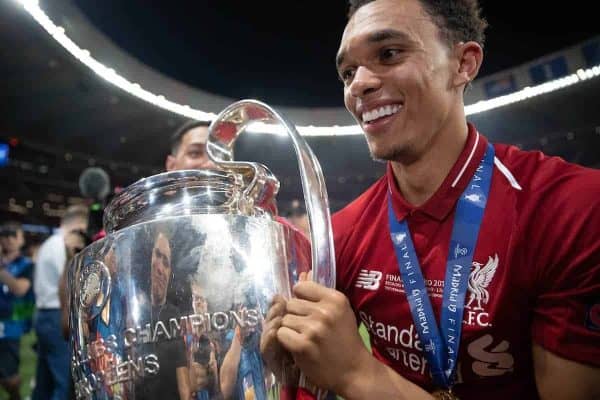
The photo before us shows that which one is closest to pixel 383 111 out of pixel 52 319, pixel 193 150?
pixel 193 150

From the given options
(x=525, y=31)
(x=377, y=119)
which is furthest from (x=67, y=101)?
(x=377, y=119)

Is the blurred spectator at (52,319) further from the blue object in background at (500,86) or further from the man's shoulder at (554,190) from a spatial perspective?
→ the blue object in background at (500,86)

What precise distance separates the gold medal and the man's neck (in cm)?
38

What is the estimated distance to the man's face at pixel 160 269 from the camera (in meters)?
0.65

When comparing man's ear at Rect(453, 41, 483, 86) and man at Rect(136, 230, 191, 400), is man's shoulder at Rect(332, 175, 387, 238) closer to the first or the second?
man's ear at Rect(453, 41, 483, 86)

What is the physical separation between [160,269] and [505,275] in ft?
1.88

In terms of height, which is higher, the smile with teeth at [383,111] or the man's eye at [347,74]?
the man's eye at [347,74]

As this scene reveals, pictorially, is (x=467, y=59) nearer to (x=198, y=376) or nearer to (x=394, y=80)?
(x=394, y=80)

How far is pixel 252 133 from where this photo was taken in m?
11.0

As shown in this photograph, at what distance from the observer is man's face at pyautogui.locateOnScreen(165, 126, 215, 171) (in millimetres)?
2156

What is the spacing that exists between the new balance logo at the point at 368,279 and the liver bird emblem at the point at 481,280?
189mm

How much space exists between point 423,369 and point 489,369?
122mm

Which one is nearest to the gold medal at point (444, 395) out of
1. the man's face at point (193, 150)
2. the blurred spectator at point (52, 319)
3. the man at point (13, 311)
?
the man's face at point (193, 150)

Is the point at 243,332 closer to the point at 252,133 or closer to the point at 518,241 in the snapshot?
the point at 518,241
